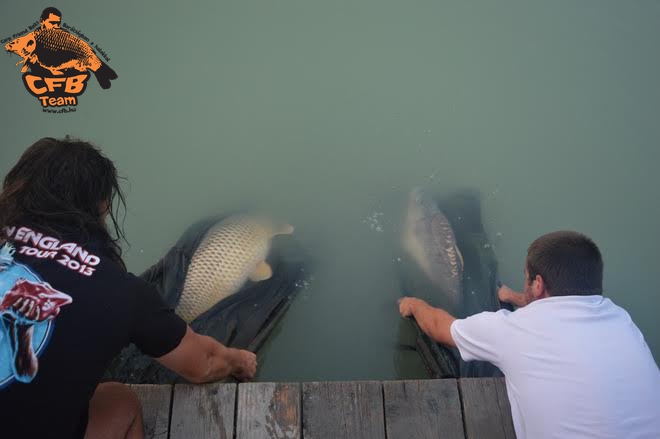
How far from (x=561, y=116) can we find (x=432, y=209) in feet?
5.44

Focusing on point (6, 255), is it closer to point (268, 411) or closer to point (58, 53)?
point (268, 411)

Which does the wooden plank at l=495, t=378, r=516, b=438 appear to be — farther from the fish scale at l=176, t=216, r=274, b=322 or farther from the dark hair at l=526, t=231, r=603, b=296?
the fish scale at l=176, t=216, r=274, b=322

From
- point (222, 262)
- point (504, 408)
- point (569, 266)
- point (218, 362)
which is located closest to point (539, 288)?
point (569, 266)

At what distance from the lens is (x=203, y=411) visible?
2.04 m

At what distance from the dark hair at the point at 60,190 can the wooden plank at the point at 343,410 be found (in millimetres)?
→ 960

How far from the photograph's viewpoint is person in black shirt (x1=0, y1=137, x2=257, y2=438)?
1362 mm

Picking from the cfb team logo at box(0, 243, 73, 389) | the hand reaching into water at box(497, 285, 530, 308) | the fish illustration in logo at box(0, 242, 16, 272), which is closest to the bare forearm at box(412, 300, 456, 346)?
the hand reaching into water at box(497, 285, 530, 308)

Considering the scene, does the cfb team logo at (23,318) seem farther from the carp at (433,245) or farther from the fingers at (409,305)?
the carp at (433,245)

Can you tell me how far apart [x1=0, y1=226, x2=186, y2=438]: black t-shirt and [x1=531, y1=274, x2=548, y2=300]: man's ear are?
1359 mm

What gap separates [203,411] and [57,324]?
83 cm

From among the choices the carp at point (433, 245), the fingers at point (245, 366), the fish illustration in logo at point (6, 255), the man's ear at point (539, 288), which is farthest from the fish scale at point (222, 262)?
the man's ear at point (539, 288)

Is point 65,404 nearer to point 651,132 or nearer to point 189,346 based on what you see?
point 189,346

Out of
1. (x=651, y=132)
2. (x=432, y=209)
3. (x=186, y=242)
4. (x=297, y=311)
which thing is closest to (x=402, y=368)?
(x=297, y=311)

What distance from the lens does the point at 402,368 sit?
287 cm
